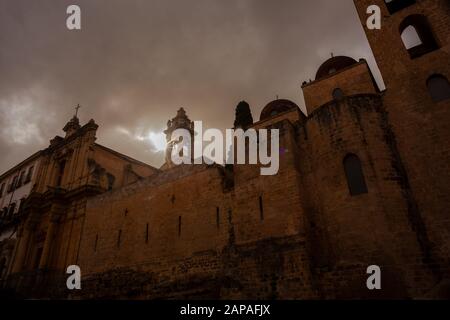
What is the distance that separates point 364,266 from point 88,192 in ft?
60.1

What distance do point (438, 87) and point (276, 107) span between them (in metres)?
12.1

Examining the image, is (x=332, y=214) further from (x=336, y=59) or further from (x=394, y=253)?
(x=336, y=59)

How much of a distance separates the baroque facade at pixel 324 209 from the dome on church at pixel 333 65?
138 centimetres

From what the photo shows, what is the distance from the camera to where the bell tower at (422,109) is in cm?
1019

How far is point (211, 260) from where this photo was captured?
1315 cm

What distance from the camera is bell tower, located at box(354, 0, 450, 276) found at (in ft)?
33.4

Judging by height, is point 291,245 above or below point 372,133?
below

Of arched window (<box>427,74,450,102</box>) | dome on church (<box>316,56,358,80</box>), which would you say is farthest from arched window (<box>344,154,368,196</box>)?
dome on church (<box>316,56,358,80</box>)

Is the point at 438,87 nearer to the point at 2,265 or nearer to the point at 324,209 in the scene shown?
the point at 324,209

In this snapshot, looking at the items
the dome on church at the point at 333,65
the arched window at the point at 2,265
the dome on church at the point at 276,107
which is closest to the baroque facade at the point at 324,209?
the dome on church at the point at 333,65

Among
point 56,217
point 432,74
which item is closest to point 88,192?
point 56,217

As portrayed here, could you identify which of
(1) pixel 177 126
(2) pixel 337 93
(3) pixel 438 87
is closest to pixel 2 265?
(1) pixel 177 126

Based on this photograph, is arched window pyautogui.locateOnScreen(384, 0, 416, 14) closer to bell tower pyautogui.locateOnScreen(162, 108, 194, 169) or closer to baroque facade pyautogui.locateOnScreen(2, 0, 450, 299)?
baroque facade pyautogui.locateOnScreen(2, 0, 450, 299)

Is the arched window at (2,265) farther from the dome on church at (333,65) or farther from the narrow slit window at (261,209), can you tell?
the dome on church at (333,65)
